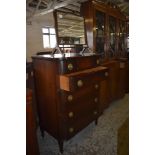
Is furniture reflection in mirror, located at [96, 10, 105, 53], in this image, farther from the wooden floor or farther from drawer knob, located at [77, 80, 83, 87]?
the wooden floor

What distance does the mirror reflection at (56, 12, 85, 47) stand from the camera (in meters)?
2.12

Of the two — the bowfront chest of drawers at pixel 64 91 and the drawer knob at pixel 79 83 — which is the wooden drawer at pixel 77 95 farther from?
the drawer knob at pixel 79 83

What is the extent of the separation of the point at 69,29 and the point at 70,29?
2 cm

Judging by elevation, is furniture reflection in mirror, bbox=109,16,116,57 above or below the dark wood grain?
above

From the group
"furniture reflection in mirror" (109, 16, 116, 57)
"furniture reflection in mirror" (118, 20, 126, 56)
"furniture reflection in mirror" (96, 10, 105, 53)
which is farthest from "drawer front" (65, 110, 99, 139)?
"furniture reflection in mirror" (118, 20, 126, 56)

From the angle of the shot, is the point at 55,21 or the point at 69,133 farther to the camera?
the point at 55,21

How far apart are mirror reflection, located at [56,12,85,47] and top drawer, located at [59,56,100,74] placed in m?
0.42

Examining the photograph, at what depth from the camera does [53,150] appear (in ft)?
6.01
